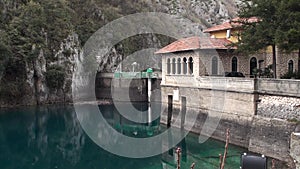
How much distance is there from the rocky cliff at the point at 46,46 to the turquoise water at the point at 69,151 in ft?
40.4

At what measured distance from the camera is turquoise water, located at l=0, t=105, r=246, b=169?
1956 cm

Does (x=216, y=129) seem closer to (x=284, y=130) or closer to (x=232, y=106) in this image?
(x=232, y=106)

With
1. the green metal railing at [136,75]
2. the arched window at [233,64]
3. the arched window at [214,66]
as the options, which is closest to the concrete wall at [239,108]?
the arched window at [214,66]


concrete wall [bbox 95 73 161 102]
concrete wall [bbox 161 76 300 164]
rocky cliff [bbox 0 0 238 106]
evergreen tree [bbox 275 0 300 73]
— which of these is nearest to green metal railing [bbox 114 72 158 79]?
concrete wall [bbox 95 73 161 102]

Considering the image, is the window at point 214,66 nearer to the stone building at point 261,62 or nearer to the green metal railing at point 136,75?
the stone building at point 261,62

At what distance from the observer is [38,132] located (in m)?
29.3

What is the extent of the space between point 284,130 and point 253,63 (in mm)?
10535

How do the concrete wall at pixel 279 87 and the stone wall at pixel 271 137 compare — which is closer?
the stone wall at pixel 271 137

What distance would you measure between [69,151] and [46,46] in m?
28.8

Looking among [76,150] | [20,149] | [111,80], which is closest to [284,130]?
[76,150]

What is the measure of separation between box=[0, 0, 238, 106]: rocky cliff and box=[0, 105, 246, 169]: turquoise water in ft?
40.4

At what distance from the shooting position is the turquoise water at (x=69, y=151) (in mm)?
19562

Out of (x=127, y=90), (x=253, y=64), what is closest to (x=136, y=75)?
(x=127, y=90)

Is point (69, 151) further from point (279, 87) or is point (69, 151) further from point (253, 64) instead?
point (253, 64)
